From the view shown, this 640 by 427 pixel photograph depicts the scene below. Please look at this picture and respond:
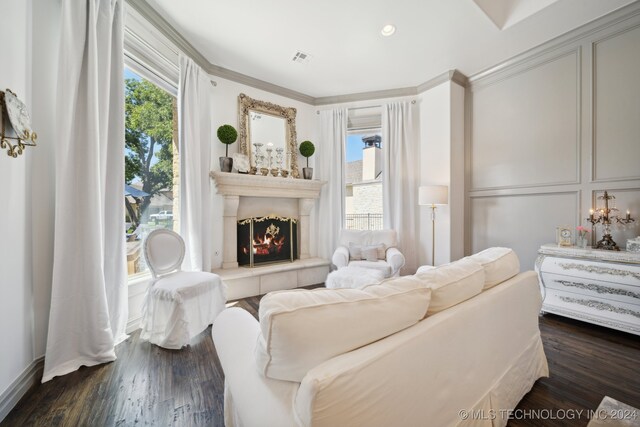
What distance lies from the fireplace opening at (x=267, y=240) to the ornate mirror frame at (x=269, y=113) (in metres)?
0.82

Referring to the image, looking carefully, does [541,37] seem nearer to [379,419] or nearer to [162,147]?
[379,419]

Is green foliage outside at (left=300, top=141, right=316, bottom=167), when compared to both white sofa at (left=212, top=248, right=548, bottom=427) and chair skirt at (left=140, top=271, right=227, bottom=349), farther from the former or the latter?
white sofa at (left=212, top=248, right=548, bottom=427)

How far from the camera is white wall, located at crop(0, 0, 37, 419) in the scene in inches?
53.9

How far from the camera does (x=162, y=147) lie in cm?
285

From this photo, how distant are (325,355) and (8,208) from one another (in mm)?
1941

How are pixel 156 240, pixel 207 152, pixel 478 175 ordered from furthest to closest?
pixel 478 175, pixel 207 152, pixel 156 240

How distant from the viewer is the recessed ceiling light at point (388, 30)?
2.63m

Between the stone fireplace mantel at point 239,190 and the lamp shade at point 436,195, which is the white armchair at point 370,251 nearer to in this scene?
the lamp shade at point 436,195

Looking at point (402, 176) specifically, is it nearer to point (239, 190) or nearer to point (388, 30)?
point (388, 30)

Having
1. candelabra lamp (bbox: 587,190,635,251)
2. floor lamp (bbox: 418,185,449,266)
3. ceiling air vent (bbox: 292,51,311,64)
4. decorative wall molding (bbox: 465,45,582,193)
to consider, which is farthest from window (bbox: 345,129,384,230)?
candelabra lamp (bbox: 587,190,635,251)

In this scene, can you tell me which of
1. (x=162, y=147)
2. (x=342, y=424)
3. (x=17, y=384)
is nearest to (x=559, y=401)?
(x=342, y=424)

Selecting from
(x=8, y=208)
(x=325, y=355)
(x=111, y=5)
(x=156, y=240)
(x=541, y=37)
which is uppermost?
(x=541, y=37)

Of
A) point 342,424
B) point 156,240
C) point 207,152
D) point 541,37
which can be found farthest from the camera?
point 207,152

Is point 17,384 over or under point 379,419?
under
